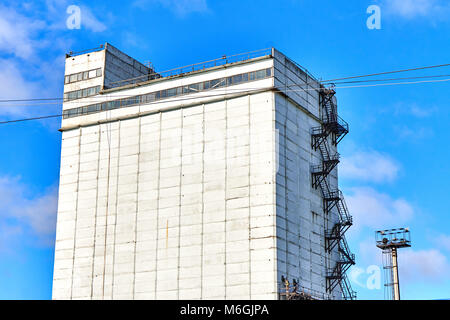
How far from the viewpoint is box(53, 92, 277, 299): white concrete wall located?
73250 millimetres

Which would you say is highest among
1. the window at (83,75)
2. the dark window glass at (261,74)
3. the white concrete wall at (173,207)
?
the window at (83,75)

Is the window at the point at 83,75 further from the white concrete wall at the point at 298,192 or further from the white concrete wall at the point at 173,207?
the white concrete wall at the point at 298,192

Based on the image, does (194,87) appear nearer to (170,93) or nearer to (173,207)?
(170,93)

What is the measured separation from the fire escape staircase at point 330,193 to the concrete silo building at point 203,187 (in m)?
0.17

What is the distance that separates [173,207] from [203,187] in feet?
14.4

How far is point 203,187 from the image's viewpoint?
7662cm

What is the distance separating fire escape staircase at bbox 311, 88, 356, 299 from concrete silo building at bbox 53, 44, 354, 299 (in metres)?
0.17

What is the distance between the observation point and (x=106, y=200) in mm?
83000

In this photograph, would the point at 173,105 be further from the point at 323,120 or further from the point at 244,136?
the point at 323,120

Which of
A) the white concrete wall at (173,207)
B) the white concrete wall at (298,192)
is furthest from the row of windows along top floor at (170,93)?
the white concrete wall at (298,192)

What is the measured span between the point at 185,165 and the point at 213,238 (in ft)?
30.6

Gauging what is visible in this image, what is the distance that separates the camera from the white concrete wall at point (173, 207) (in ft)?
240
